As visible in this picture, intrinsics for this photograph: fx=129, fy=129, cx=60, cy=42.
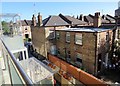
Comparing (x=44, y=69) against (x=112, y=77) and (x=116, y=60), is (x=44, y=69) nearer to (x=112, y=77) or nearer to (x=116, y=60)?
(x=112, y=77)

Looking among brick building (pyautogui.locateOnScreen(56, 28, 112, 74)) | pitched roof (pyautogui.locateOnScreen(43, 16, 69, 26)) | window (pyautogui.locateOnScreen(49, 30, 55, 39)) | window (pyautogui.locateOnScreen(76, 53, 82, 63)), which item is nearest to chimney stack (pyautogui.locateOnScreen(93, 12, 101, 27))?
brick building (pyautogui.locateOnScreen(56, 28, 112, 74))

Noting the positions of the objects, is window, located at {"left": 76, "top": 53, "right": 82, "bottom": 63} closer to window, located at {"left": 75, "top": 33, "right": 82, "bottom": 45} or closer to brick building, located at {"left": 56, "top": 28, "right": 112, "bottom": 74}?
brick building, located at {"left": 56, "top": 28, "right": 112, "bottom": 74}

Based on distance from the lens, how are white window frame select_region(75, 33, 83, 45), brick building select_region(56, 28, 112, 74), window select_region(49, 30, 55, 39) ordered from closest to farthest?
brick building select_region(56, 28, 112, 74), white window frame select_region(75, 33, 83, 45), window select_region(49, 30, 55, 39)

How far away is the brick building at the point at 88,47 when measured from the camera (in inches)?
485

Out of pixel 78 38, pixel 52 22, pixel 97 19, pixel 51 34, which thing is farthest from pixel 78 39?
pixel 52 22

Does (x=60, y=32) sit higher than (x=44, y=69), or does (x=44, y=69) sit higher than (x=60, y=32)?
(x=60, y=32)

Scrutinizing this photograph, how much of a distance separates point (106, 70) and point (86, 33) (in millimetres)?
4455

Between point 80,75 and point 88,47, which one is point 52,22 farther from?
point 80,75

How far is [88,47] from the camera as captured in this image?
507 inches

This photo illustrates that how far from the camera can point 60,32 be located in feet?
56.3

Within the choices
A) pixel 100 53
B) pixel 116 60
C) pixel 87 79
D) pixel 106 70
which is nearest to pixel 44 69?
pixel 87 79

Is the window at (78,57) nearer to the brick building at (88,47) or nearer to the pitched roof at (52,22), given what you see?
the brick building at (88,47)

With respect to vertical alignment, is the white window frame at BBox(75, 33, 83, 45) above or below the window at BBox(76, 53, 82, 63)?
above

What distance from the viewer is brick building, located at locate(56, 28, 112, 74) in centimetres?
1233
